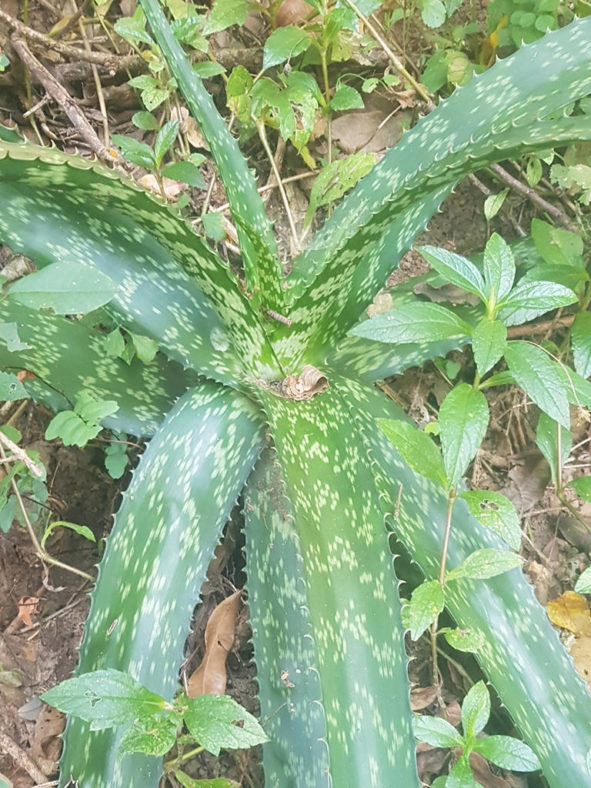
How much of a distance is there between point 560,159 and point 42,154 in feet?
3.66

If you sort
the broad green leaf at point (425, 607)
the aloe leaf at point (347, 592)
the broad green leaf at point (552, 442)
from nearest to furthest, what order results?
the aloe leaf at point (347, 592), the broad green leaf at point (425, 607), the broad green leaf at point (552, 442)

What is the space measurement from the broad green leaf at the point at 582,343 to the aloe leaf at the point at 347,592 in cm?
43

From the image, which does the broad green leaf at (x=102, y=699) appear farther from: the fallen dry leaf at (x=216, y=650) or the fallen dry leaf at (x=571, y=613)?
the fallen dry leaf at (x=571, y=613)

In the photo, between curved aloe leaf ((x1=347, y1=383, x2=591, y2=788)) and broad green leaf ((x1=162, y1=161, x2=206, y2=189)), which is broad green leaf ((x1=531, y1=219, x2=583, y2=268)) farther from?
broad green leaf ((x1=162, y1=161, x2=206, y2=189))

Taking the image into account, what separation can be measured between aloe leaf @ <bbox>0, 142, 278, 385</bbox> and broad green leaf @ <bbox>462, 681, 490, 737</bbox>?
548mm

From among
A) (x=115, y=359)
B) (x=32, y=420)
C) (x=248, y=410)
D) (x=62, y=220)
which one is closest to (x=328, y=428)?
(x=248, y=410)

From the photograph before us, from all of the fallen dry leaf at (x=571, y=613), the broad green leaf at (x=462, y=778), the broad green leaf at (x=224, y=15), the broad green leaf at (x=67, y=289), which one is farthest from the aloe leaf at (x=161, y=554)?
the broad green leaf at (x=224, y=15)

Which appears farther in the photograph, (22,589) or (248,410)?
(22,589)

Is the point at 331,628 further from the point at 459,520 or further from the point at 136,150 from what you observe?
the point at 136,150

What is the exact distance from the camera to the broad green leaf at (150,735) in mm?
753

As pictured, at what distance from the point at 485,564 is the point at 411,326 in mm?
341

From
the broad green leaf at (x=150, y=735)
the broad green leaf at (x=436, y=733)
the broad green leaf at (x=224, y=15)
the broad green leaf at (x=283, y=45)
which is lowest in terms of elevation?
the broad green leaf at (x=436, y=733)

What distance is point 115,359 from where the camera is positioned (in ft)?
3.44

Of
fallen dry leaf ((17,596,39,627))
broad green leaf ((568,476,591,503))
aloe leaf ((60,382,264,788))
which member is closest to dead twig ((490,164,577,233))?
broad green leaf ((568,476,591,503))
